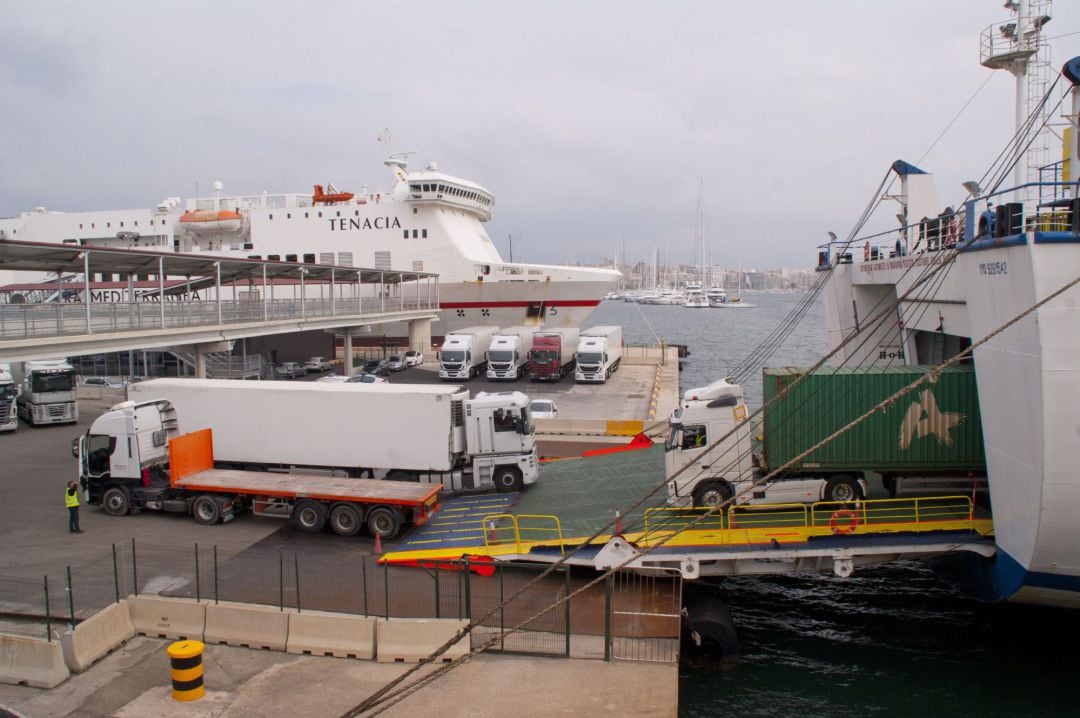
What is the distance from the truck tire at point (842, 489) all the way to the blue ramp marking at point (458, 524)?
662 centimetres

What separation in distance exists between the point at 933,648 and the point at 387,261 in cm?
4550

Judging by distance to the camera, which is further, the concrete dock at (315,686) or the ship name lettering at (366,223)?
the ship name lettering at (366,223)

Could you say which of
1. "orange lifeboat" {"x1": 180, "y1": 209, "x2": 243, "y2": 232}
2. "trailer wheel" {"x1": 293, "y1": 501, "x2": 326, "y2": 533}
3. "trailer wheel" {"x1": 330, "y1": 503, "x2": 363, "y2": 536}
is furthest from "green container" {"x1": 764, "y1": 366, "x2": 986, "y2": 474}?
"orange lifeboat" {"x1": 180, "y1": 209, "x2": 243, "y2": 232}

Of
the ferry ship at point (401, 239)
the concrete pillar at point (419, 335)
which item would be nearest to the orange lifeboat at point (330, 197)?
the ferry ship at point (401, 239)

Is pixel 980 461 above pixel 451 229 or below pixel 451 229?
below

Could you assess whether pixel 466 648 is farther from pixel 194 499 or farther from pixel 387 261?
pixel 387 261

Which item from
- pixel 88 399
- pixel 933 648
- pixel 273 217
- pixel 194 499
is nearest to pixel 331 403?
pixel 194 499

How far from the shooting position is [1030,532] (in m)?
11.4

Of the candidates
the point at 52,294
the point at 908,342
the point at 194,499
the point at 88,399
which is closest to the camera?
the point at 194,499

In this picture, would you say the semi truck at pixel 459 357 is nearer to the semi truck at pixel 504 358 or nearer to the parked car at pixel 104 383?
the semi truck at pixel 504 358

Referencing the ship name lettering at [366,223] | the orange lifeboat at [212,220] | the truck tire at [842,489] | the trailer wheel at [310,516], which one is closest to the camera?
the truck tire at [842,489]

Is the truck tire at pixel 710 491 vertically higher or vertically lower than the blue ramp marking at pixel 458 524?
higher

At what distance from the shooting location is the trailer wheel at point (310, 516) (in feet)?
52.1

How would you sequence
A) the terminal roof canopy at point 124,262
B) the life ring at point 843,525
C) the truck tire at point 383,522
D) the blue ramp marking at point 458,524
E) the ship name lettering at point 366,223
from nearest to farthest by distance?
the life ring at point 843,525, the blue ramp marking at point 458,524, the truck tire at point 383,522, the terminal roof canopy at point 124,262, the ship name lettering at point 366,223
